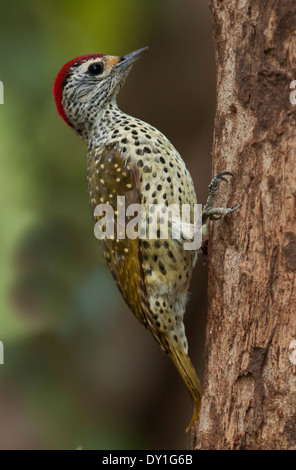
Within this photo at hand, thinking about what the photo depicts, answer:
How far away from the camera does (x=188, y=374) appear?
3455 mm

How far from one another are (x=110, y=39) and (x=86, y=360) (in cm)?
240

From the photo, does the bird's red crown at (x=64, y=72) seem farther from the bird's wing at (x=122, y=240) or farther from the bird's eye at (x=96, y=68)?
the bird's wing at (x=122, y=240)

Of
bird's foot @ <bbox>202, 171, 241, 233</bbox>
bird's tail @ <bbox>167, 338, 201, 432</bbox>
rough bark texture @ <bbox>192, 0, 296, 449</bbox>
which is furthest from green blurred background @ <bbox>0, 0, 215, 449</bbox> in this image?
rough bark texture @ <bbox>192, 0, 296, 449</bbox>

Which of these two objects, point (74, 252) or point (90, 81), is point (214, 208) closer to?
point (90, 81)

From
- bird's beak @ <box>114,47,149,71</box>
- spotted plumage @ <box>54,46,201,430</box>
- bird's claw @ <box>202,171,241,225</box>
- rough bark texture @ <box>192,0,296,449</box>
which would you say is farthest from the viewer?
bird's beak @ <box>114,47,149,71</box>

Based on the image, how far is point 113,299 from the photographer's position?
5.22m

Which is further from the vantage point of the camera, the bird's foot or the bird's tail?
the bird's tail

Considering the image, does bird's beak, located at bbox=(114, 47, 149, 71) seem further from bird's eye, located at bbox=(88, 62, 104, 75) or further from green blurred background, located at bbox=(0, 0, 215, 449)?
green blurred background, located at bbox=(0, 0, 215, 449)

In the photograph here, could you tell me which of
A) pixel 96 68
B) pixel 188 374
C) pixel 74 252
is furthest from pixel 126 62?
pixel 188 374

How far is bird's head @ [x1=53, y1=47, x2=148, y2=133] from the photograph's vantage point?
4.13m

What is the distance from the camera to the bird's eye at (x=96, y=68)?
4148 millimetres

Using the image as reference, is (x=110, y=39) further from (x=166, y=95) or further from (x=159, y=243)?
(x=159, y=243)

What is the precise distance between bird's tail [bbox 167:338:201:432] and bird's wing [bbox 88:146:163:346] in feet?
0.37

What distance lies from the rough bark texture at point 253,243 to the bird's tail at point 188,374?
26 centimetres
